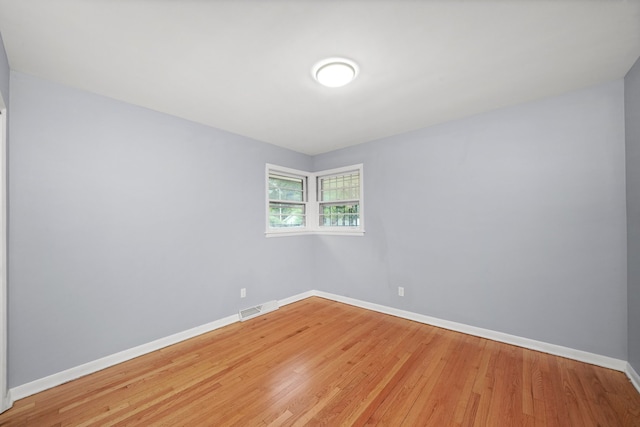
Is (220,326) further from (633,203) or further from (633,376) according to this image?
(633,203)

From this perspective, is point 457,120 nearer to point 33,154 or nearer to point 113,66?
point 113,66

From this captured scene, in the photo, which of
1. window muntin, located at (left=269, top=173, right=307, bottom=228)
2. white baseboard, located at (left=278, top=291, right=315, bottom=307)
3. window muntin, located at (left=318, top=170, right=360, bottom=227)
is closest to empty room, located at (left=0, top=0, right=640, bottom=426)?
white baseboard, located at (left=278, top=291, right=315, bottom=307)

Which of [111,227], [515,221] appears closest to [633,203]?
[515,221]

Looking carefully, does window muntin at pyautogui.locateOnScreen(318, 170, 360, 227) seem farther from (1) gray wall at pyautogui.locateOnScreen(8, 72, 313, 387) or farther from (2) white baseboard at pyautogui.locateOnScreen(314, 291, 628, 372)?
(1) gray wall at pyautogui.locateOnScreen(8, 72, 313, 387)

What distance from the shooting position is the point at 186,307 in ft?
9.26

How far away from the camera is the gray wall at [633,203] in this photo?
6.29 ft

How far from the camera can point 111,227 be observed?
2.33 metres

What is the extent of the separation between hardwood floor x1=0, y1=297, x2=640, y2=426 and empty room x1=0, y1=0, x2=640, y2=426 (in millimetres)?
21

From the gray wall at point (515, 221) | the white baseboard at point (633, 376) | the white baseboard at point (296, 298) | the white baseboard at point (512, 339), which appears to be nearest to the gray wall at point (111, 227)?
the white baseboard at point (296, 298)

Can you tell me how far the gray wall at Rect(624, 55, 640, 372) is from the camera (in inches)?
75.5

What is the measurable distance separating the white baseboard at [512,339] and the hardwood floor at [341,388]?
0.24 ft

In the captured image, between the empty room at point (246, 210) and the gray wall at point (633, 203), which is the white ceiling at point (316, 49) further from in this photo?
the gray wall at point (633, 203)

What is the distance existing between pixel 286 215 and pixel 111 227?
2.38m

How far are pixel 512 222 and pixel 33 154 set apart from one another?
4.49 m
